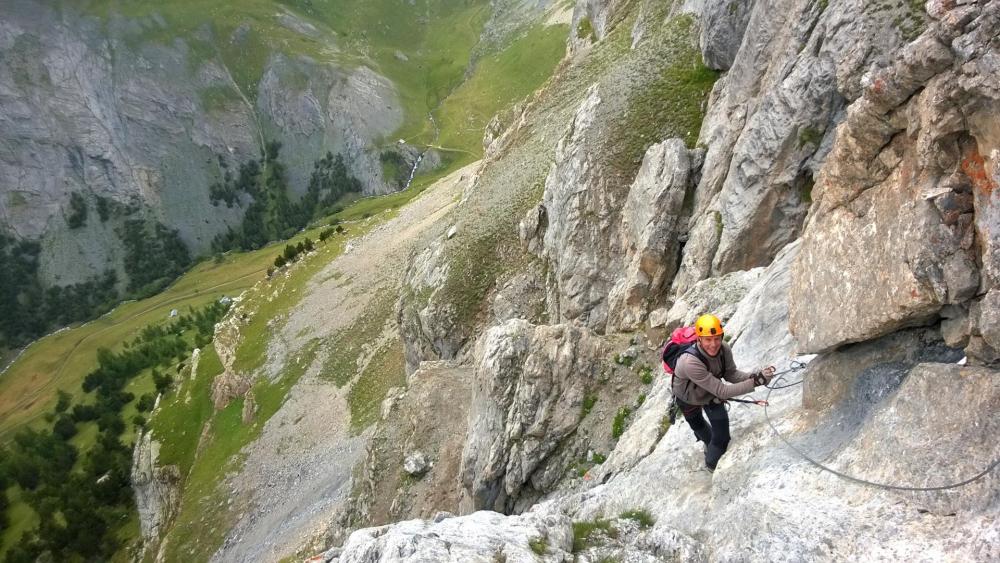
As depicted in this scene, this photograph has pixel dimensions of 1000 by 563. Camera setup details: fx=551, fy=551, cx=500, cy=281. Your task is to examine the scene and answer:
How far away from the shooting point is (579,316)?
122 feet

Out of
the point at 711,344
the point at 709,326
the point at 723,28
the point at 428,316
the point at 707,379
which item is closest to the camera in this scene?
the point at 709,326

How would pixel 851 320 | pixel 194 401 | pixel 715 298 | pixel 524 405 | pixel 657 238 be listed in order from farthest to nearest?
1. pixel 194 401
2. pixel 657 238
3. pixel 524 405
4. pixel 715 298
5. pixel 851 320

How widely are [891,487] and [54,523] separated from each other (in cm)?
12896

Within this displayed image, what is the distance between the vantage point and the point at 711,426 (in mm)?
13680

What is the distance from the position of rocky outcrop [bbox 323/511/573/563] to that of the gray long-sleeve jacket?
466 cm

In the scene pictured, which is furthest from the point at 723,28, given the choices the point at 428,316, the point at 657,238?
the point at 428,316

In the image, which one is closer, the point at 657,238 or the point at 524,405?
the point at 524,405

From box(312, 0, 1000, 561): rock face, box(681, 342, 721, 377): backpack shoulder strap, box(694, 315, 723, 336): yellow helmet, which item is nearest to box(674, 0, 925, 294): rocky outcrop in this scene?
box(312, 0, 1000, 561): rock face

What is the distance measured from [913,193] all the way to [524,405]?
62.7 feet

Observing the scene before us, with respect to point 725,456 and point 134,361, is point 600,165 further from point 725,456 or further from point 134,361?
point 134,361

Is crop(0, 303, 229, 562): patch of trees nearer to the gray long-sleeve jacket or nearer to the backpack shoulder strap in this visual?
the gray long-sleeve jacket

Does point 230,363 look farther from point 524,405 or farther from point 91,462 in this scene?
point 524,405

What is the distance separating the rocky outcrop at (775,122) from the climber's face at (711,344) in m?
9.65

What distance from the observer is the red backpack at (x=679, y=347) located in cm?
1242
